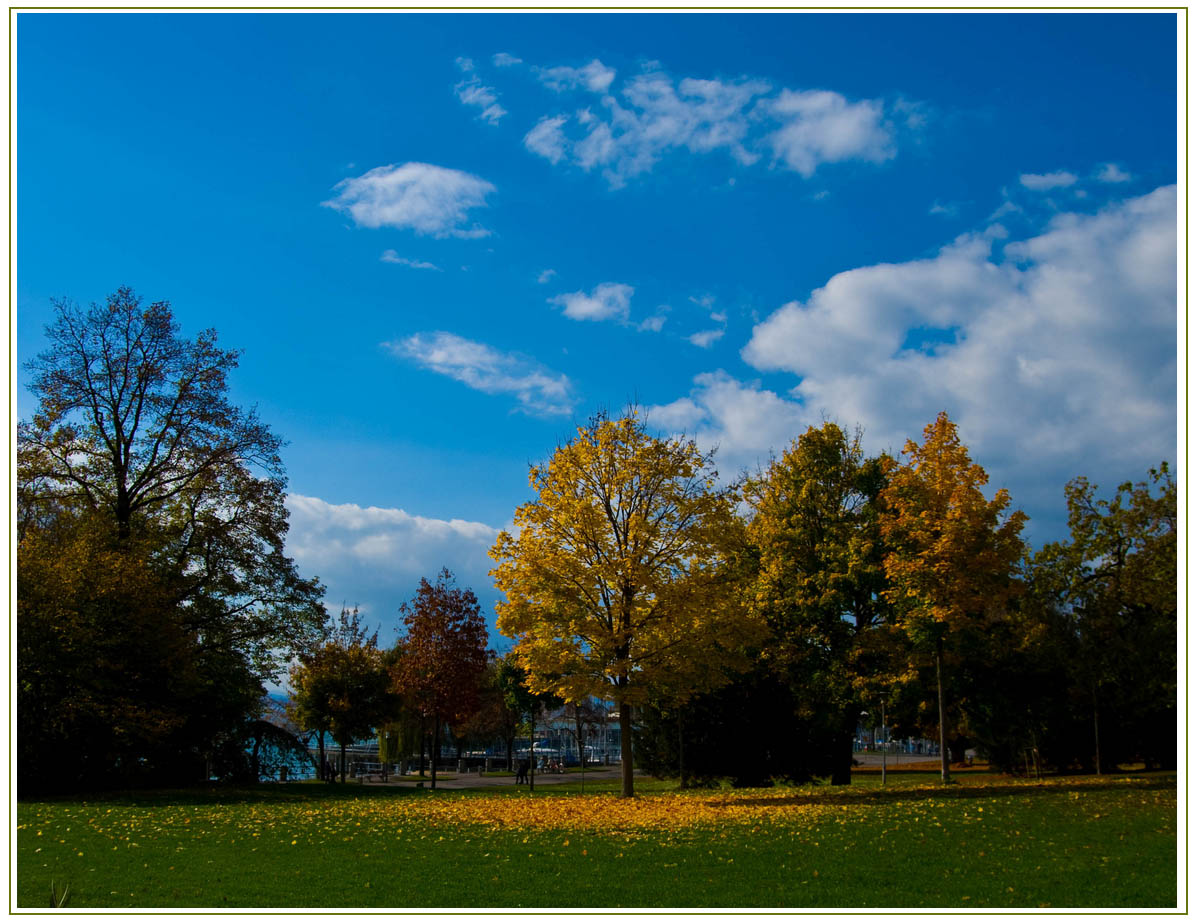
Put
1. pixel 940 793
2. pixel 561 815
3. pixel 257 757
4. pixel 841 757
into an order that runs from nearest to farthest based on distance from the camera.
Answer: pixel 561 815
pixel 940 793
pixel 841 757
pixel 257 757

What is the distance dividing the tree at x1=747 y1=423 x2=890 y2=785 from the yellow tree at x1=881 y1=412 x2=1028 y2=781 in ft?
7.80

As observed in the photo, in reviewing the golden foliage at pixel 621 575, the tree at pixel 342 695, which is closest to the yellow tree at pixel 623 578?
the golden foliage at pixel 621 575

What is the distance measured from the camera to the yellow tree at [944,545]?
24.2 meters

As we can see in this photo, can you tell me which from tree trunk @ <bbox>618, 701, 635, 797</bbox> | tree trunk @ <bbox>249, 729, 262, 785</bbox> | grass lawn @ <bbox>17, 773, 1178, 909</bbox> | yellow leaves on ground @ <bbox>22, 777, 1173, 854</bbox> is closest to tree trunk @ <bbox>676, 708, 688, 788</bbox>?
tree trunk @ <bbox>618, 701, 635, 797</bbox>

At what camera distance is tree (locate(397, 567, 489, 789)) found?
36.2 m

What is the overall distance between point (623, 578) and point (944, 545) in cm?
912

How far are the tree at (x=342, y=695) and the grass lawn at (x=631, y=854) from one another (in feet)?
58.7

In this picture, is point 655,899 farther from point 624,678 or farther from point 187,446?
point 187,446

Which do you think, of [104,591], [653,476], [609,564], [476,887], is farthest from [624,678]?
[104,591]

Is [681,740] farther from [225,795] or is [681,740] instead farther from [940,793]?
[225,795]

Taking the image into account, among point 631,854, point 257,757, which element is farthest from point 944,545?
point 257,757

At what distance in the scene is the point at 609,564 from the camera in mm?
23203

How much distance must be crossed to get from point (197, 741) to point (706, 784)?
1878 centimetres

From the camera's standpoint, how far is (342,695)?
38.2 metres
